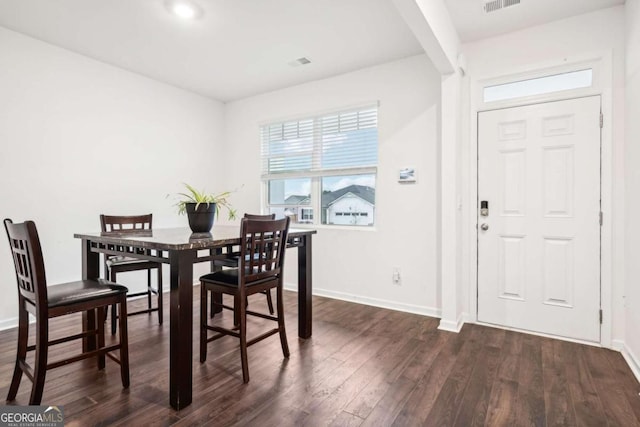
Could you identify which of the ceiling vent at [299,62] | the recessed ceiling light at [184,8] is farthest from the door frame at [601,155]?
the recessed ceiling light at [184,8]

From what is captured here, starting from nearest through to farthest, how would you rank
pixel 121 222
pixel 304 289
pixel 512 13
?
pixel 512 13
pixel 304 289
pixel 121 222

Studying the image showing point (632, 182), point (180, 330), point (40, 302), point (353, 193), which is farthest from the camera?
point (353, 193)

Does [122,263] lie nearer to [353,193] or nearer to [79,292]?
[79,292]

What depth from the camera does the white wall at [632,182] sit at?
7.32 ft

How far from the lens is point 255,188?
4.69m

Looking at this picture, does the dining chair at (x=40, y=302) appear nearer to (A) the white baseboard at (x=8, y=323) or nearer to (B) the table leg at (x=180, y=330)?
(B) the table leg at (x=180, y=330)

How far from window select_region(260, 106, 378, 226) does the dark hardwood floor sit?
1625 mm

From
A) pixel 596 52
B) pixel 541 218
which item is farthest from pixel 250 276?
pixel 596 52

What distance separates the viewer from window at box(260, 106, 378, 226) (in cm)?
382

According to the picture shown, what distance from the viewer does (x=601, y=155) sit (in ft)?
8.60

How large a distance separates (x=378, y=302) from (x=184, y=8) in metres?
3.25

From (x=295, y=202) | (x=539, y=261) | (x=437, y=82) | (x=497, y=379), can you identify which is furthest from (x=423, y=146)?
(x=497, y=379)

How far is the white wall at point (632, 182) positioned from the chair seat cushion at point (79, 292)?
10.8 ft

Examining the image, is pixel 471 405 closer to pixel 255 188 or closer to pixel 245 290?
pixel 245 290
